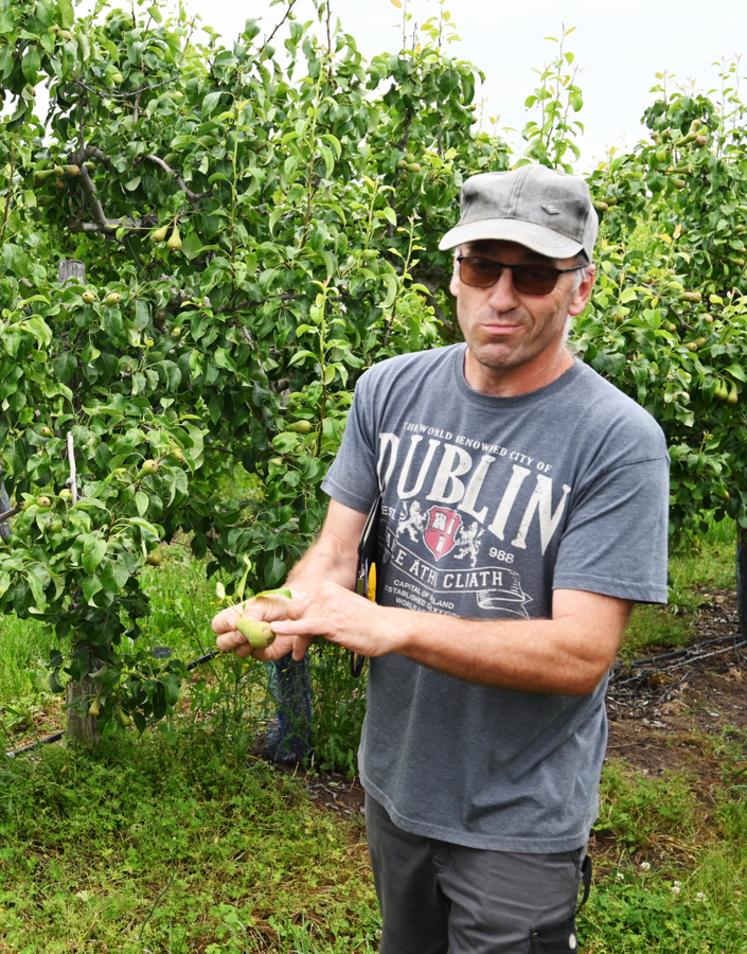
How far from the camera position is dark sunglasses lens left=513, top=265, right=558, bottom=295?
6.10 feet

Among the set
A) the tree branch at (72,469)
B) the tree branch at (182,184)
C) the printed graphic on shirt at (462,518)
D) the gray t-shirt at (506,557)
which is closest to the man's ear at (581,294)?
the gray t-shirt at (506,557)

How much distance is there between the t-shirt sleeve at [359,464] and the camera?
6.99ft

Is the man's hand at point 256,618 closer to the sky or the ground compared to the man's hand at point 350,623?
closer to the ground

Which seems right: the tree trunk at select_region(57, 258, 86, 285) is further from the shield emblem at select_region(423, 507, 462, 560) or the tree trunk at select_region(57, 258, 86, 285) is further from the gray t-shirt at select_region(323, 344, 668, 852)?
the shield emblem at select_region(423, 507, 462, 560)

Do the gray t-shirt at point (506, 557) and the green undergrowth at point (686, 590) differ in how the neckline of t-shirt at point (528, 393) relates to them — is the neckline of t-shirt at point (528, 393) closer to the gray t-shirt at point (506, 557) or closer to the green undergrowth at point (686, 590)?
the gray t-shirt at point (506, 557)

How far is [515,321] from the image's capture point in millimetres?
1857

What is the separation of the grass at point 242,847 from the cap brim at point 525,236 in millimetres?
2153

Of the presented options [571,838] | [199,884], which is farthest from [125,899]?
[571,838]

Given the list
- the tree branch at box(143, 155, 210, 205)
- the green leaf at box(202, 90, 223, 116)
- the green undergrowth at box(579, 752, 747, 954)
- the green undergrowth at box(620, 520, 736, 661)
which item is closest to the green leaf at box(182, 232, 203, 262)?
the tree branch at box(143, 155, 210, 205)

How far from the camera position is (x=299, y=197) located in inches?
126

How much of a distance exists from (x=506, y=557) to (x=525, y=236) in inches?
21.5

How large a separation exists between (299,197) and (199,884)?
2.12m

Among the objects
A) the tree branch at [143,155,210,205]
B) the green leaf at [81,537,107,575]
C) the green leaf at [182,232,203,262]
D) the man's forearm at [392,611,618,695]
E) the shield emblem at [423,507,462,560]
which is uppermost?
the tree branch at [143,155,210,205]

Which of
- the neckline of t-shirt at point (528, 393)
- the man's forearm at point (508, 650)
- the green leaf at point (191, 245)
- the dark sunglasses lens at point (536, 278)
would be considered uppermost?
the green leaf at point (191, 245)
